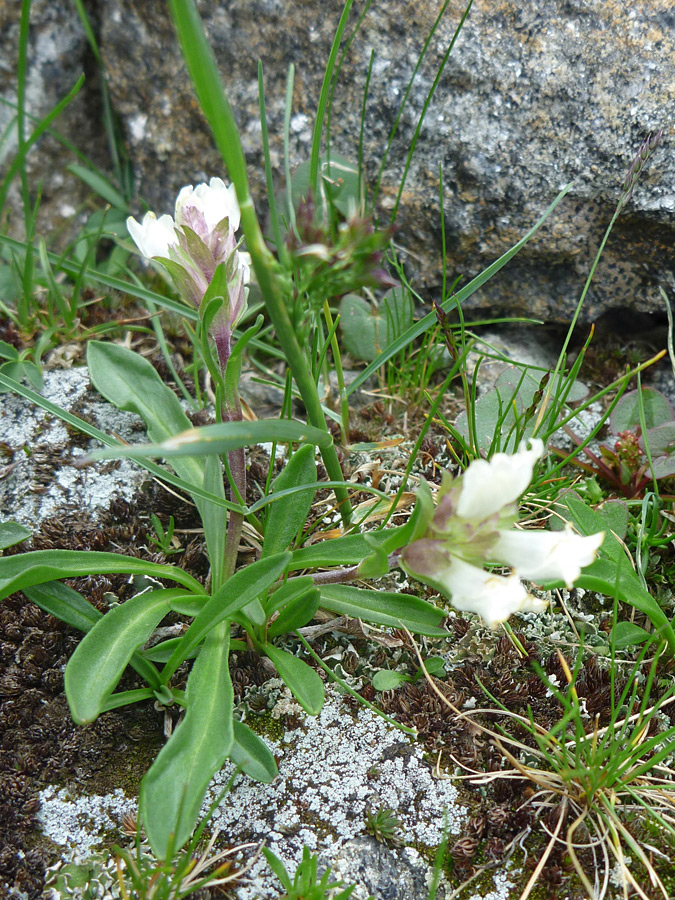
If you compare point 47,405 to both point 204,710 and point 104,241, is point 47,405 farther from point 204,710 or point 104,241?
point 104,241

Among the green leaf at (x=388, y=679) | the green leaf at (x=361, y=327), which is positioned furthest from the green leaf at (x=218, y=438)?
the green leaf at (x=361, y=327)

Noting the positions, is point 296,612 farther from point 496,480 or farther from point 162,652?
point 496,480

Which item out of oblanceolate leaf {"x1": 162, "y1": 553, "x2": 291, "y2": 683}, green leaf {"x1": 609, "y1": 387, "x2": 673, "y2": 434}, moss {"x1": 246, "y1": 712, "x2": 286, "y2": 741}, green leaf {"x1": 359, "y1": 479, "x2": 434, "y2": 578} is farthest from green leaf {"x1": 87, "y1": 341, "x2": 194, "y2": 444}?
green leaf {"x1": 609, "y1": 387, "x2": 673, "y2": 434}

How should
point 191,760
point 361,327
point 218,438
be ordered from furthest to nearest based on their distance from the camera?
point 361,327, point 191,760, point 218,438

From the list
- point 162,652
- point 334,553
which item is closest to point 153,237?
point 334,553

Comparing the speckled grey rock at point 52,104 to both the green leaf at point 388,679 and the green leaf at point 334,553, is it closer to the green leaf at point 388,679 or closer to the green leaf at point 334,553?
the green leaf at point 334,553

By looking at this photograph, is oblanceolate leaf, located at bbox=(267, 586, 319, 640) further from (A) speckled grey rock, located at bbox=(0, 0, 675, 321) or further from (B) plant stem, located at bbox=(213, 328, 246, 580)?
(A) speckled grey rock, located at bbox=(0, 0, 675, 321)

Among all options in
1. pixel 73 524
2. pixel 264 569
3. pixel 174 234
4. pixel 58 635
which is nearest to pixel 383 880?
pixel 264 569
